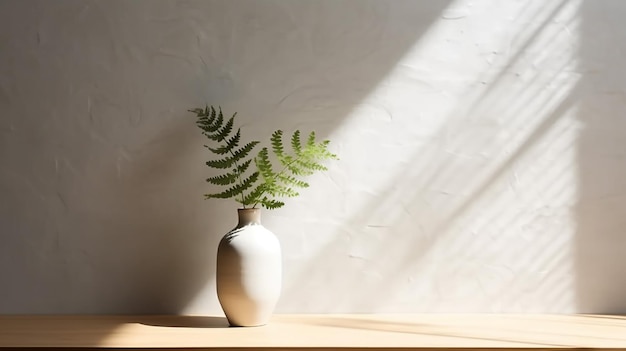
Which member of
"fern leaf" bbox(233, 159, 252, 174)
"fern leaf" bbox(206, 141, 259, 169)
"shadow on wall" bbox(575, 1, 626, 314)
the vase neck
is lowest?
"shadow on wall" bbox(575, 1, 626, 314)

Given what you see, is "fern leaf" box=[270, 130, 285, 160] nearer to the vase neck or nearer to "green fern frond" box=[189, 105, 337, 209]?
"green fern frond" box=[189, 105, 337, 209]

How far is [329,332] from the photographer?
5.16 feet

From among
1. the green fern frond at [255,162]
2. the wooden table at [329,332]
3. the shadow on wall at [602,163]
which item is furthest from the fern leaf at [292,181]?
the shadow on wall at [602,163]

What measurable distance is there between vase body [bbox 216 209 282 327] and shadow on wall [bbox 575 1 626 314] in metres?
0.93

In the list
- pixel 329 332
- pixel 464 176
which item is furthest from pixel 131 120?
pixel 464 176

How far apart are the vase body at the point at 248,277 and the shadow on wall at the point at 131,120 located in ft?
0.72

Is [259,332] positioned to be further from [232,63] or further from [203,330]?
[232,63]

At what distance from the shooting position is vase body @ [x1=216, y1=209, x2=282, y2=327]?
5.40ft

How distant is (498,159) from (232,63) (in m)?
0.84

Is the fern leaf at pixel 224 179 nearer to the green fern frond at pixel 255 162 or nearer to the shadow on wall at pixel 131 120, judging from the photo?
the green fern frond at pixel 255 162

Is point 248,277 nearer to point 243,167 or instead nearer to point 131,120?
point 243,167

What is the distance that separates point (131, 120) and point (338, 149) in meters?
0.61

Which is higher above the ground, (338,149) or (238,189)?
(238,189)

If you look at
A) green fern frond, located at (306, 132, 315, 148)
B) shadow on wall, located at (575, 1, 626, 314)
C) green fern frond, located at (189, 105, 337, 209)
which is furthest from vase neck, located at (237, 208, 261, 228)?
shadow on wall, located at (575, 1, 626, 314)
